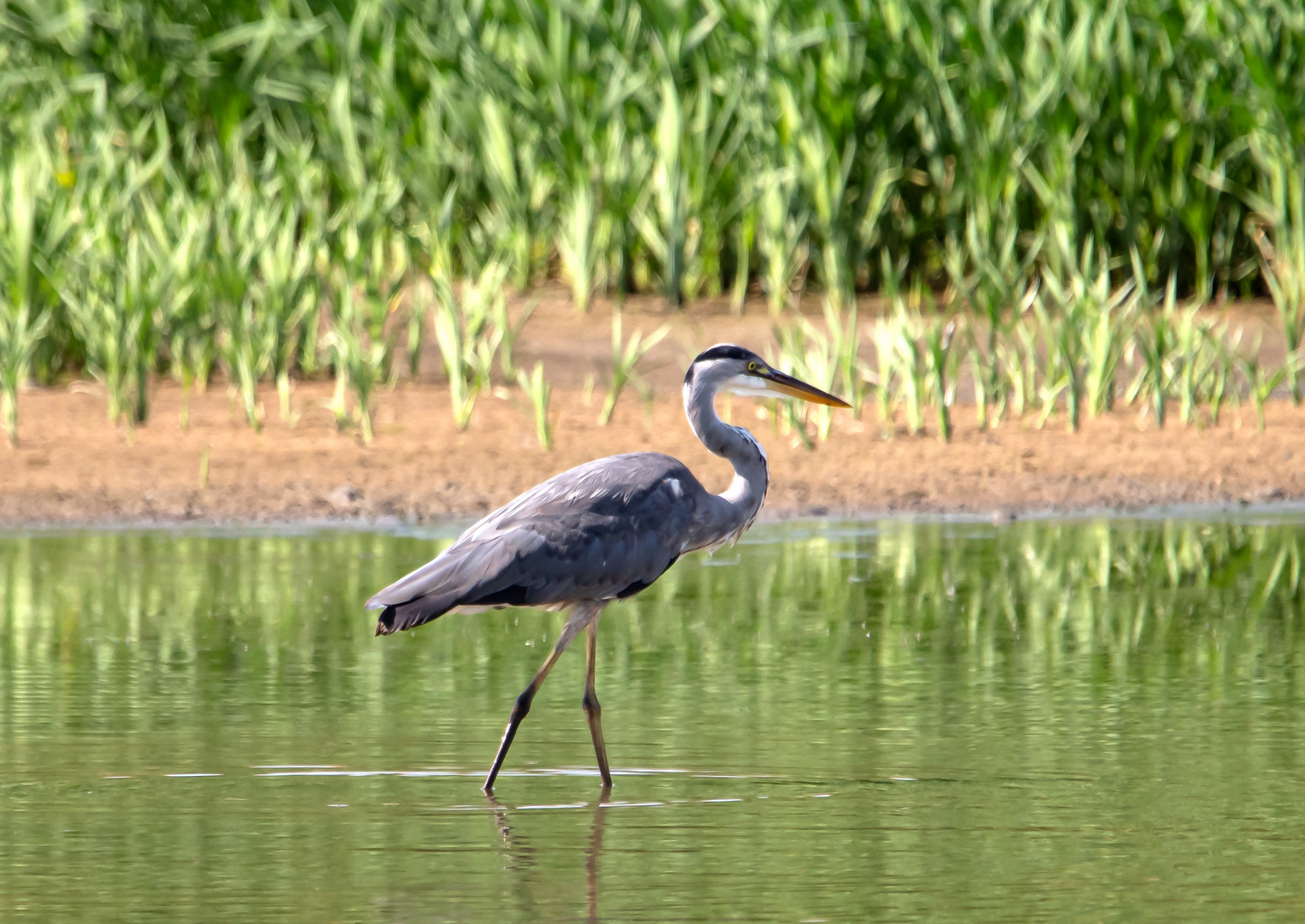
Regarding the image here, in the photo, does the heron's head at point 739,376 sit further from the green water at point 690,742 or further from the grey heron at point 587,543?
the green water at point 690,742

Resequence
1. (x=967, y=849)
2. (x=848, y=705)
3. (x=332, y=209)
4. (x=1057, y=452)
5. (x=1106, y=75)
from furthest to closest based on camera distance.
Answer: (x=332, y=209), (x=1106, y=75), (x=1057, y=452), (x=848, y=705), (x=967, y=849)

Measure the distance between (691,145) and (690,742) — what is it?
8714mm

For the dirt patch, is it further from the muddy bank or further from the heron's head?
the heron's head

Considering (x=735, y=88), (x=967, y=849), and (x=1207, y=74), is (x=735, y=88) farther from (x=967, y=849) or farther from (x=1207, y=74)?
(x=967, y=849)

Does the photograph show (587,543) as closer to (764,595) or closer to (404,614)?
(404,614)

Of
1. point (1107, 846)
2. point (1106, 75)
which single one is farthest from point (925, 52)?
point (1107, 846)

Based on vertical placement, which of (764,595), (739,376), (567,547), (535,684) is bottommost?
(535,684)

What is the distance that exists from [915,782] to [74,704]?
2239 millimetres

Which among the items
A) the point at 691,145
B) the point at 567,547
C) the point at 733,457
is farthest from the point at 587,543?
the point at 691,145

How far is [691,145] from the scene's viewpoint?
45.1 ft

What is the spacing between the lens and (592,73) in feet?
46.3

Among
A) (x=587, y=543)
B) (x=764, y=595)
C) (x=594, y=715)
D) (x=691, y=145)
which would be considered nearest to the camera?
(x=594, y=715)

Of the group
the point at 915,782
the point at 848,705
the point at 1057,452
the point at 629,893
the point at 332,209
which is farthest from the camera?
the point at 332,209

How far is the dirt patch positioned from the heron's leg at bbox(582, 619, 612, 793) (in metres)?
3.59
